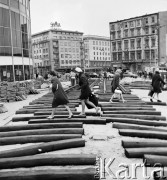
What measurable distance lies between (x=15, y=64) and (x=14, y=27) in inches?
167

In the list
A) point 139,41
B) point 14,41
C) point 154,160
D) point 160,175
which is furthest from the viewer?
point 139,41

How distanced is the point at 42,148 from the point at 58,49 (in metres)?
104

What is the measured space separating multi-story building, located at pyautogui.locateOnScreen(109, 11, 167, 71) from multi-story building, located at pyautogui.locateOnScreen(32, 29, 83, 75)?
29480mm

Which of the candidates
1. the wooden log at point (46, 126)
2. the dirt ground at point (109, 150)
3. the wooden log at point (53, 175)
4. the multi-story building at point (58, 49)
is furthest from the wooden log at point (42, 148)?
the multi-story building at point (58, 49)

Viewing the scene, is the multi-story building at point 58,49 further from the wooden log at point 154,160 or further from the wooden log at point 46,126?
the wooden log at point 154,160

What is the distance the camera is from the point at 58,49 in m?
109

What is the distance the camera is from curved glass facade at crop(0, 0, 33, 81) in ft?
92.1

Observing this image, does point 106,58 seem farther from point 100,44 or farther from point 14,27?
point 14,27

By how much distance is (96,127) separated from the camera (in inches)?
384

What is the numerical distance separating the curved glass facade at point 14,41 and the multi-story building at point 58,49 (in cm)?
7096

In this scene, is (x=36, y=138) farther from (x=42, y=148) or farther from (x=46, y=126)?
(x=46, y=126)

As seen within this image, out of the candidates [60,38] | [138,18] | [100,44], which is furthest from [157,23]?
[100,44]

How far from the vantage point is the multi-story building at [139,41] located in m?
71.3

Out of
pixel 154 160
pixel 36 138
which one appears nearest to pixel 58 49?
pixel 36 138
